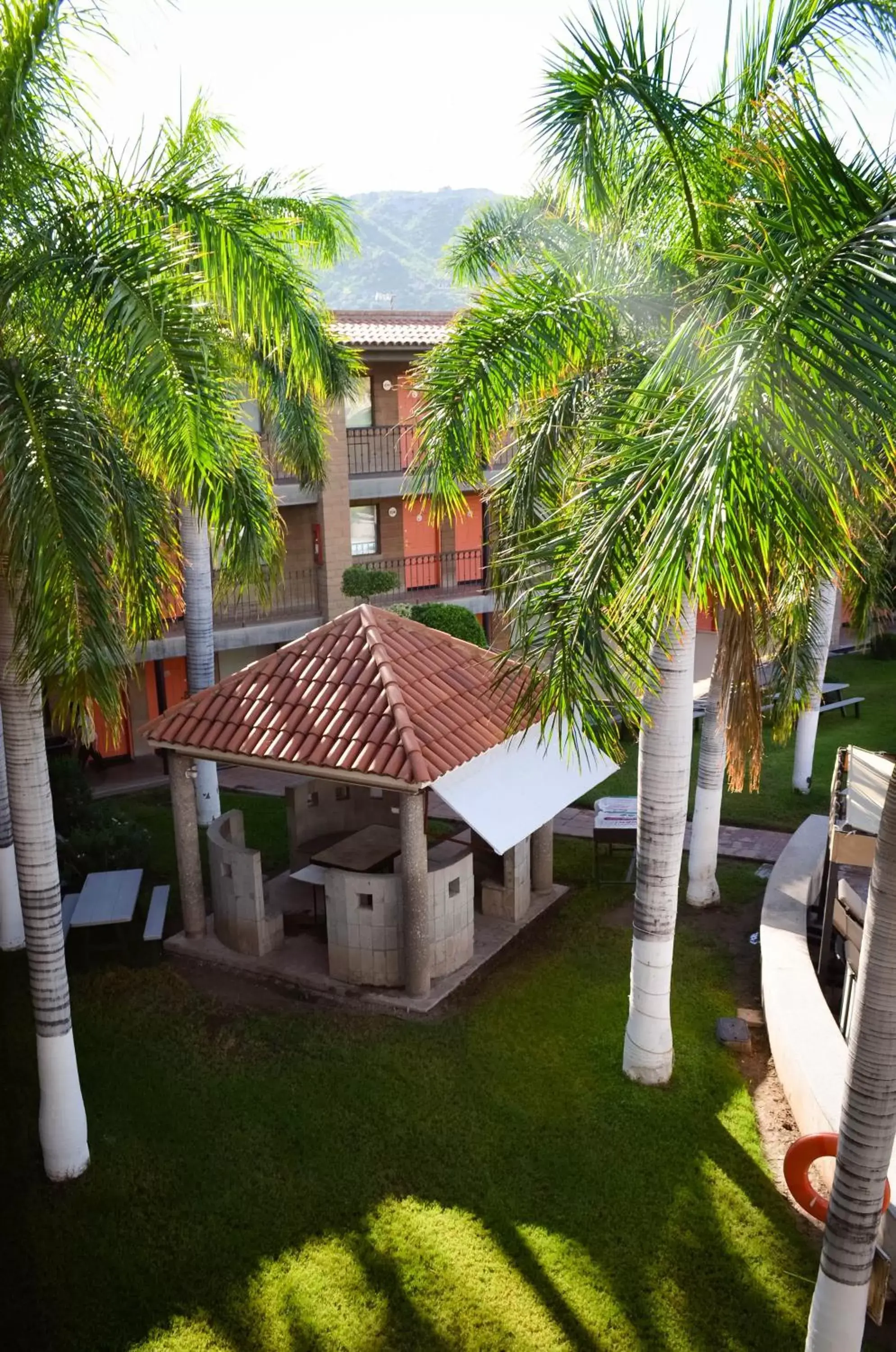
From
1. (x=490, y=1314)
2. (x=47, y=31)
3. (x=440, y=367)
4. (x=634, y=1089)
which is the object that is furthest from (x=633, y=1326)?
(x=47, y=31)

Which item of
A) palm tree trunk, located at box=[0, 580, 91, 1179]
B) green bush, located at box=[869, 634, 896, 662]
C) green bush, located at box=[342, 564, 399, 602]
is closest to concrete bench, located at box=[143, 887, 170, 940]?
palm tree trunk, located at box=[0, 580, 91, 1179]

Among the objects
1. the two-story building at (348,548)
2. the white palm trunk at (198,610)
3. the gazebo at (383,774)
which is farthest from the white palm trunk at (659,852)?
the two-story building at (348,548)

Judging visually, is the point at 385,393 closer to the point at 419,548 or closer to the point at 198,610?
the point at 419,548

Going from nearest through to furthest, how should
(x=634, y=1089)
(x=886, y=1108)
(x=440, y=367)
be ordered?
(x=886, y=1108) < (x=440, y=367) < (x=634, y=1089)

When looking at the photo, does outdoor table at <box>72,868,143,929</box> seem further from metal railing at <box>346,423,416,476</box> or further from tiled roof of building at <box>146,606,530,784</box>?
metal railing at <box>346,423,416,476</box>

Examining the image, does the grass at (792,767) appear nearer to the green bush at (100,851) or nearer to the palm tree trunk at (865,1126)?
the green bush at (100,851)

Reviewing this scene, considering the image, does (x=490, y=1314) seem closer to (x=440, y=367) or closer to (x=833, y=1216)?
(x=833, y=1216)
